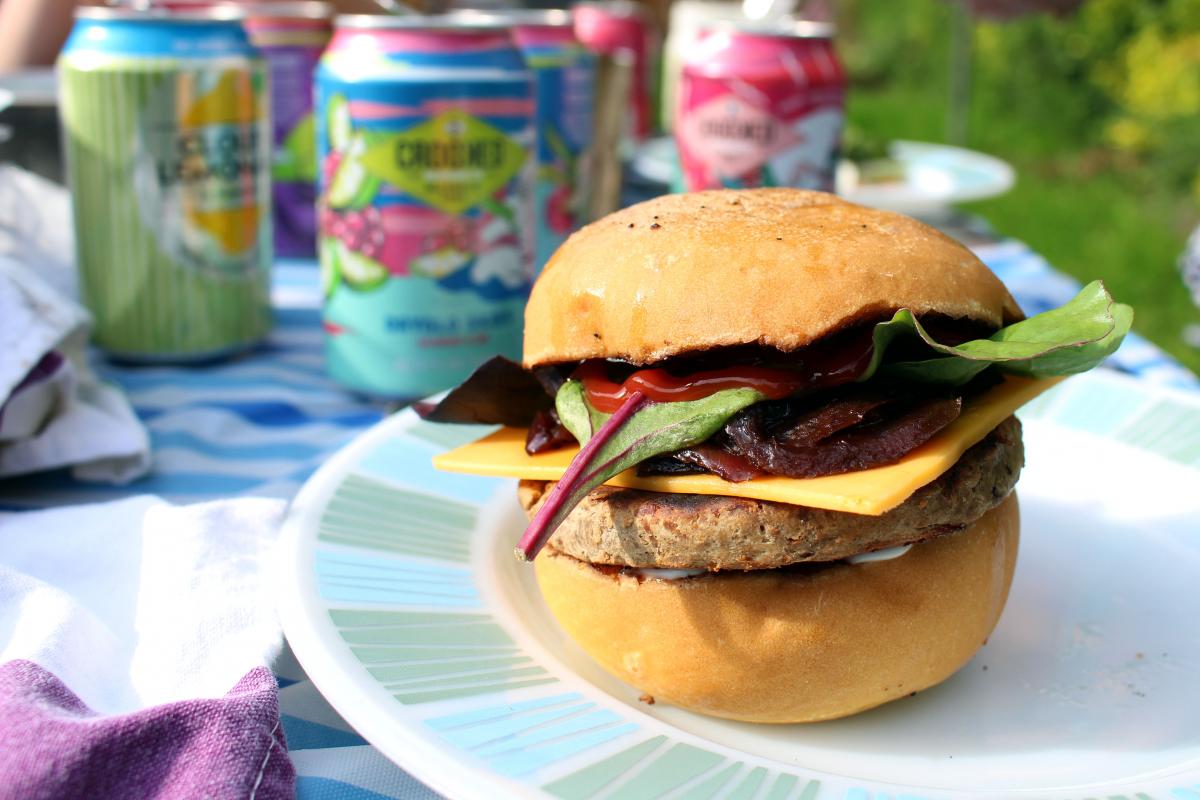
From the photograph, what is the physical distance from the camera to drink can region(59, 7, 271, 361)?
2.05 m

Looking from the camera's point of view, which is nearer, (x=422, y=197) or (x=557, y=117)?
(x=422, y=197)

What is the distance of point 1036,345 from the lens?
1.18 m

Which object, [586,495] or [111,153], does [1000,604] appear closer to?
[586,495]

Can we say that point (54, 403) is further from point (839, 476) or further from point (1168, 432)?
point (1168, 432)

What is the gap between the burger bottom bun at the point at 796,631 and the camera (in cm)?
118

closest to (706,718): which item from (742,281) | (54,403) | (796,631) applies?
(796,631)

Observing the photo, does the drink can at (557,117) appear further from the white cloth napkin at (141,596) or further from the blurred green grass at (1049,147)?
the blurred green grass at (1049,147)

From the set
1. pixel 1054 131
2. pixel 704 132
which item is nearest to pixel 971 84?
pixel 1054 131

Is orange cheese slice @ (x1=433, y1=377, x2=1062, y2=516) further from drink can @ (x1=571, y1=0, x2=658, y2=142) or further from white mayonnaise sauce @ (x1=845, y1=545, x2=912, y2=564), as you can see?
drink can @ (x1=571, y1=0, x2=658, y2=142)

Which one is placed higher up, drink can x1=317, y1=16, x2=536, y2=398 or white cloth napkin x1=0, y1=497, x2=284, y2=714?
drink can x1=317, y1=16, x2=536, y2=398

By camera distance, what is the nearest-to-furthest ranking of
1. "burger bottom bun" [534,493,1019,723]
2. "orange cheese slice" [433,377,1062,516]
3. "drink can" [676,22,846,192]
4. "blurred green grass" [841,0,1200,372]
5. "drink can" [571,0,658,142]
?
"orange cheese slice" [433,377,1062,516] → "burger bottom bun" [534,493,1019,723] → "drink can" [676,22,846,192] → "drink can" [571,0,658,142] → "blurred green grass" [841,0,1200,372]

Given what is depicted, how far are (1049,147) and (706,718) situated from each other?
954 centimetres

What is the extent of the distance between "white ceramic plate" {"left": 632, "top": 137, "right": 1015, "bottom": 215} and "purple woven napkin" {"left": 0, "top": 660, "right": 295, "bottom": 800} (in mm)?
1853

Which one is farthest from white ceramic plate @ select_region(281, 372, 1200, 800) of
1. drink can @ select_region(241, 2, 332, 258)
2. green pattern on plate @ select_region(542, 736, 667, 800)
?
drink can @ select_region(241, 2, 332, 258)
